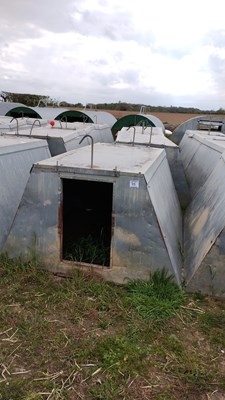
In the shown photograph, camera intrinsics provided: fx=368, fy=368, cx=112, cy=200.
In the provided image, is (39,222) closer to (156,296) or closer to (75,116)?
(156,296)

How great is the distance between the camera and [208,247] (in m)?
4.79

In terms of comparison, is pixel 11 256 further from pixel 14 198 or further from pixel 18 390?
pixel 18 390

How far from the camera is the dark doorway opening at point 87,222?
216 inches

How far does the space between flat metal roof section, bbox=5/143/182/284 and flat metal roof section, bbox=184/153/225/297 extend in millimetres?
250

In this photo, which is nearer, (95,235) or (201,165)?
(95,235)

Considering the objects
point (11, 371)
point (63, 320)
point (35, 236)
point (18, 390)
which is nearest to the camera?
point (18, 390)

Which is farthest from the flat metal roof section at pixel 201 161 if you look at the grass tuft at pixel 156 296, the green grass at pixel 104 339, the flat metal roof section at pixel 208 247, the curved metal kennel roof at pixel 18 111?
the curved metal kennel roof at pixel 18 111

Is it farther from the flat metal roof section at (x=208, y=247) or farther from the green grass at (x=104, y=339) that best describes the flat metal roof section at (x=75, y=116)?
the green grass at (x=104, y=339)

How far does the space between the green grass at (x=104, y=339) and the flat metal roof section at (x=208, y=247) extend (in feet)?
0.71

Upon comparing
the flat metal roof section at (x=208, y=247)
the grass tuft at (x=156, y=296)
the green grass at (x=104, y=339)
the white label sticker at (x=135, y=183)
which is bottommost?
the green grass at (x=104, y=339)

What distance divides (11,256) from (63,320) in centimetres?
156

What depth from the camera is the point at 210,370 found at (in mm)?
3537

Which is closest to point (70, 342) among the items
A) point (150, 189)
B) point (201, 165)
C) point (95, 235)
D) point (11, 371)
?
point (11, 371)

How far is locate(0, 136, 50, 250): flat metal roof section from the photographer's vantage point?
5922mm
